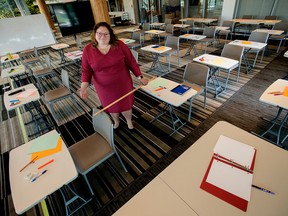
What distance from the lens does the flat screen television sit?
709cm

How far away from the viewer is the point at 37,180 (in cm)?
139

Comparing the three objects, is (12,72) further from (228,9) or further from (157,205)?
(228,9)

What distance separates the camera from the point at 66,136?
306 cm

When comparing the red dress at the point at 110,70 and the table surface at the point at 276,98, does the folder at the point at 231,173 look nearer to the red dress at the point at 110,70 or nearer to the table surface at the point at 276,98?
the table surface at the point at 276,98

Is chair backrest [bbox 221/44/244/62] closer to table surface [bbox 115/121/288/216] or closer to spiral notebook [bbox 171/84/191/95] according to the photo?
spiral notebook [bbox 171/84/191/95]

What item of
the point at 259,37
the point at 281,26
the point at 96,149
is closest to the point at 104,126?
the point at 96,149

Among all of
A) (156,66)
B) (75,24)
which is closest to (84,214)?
(156,66)

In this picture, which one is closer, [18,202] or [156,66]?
[18,202]

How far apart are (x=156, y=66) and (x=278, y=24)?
171 inches

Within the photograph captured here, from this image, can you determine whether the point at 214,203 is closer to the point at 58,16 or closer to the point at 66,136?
the point at 66,136

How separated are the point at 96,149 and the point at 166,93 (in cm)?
123

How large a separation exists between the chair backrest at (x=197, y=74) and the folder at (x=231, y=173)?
170 cm

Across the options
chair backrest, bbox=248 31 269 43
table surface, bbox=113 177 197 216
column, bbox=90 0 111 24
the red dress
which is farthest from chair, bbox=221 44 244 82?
column, bbox=90 0 111 24

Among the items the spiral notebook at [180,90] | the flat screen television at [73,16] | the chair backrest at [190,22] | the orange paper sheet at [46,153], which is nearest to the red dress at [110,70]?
the spiral notebook at [180,90]
